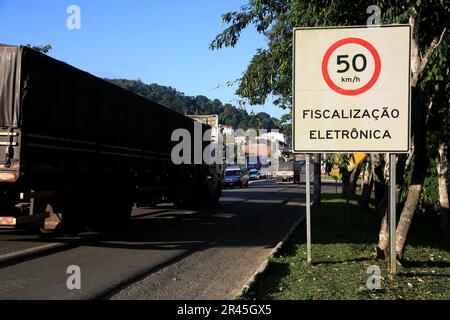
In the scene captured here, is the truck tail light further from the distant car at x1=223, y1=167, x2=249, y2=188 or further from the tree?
the distant car at x1=223, y1=167, x2=249, y2=188

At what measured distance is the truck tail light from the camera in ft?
31.8

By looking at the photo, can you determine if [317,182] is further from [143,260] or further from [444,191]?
[143,260]

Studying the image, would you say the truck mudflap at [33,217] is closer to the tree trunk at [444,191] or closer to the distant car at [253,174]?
the tree trunk at [444,191]

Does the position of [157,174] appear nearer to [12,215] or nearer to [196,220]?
[196,220]

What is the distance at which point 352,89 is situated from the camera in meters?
8.14

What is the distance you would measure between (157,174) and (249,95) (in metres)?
4.06

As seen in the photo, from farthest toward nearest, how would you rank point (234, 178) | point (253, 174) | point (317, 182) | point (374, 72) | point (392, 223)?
point (253, 174) → point (234, 178) → point (317, 182) → point (374, 72) → point (392, 223)

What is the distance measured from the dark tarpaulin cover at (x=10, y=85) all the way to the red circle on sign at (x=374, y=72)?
567 centimetres

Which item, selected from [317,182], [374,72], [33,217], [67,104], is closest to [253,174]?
[317,182]

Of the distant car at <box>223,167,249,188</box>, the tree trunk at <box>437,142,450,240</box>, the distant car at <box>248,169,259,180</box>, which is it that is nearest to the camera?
the tree trunk at <box>437,142,450,240</box>

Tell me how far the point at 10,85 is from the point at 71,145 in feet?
6.74

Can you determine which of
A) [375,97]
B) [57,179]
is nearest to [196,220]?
[57,179]

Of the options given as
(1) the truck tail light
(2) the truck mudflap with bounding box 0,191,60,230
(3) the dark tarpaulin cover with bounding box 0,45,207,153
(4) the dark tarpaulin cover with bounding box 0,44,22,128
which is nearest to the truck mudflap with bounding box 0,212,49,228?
(2) the truck mudflap with bounding box 0,191,60,230

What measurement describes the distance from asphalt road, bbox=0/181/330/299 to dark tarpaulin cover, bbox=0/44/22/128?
8.09 feet
